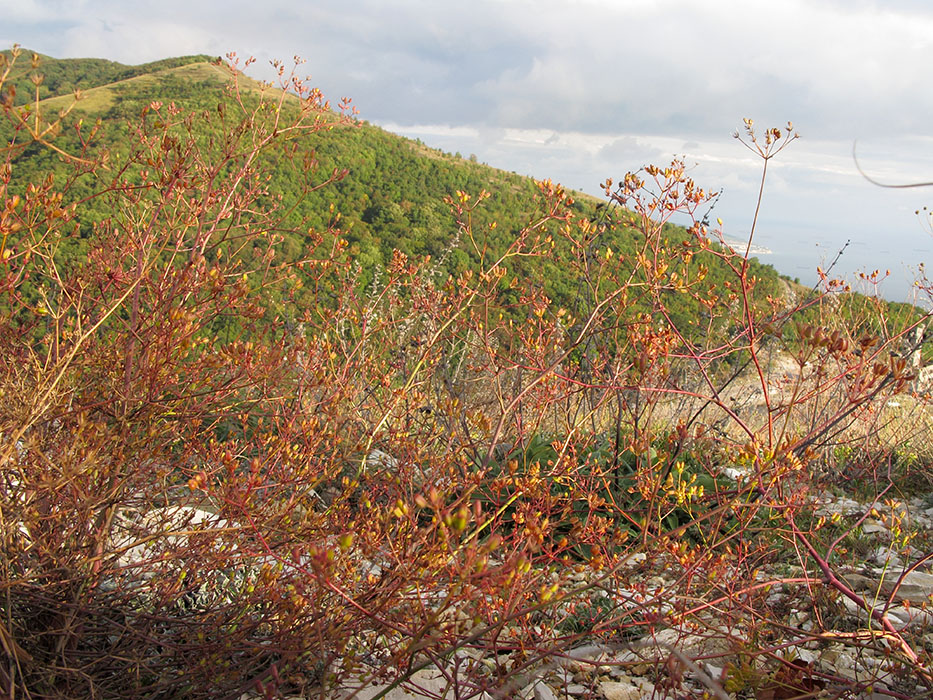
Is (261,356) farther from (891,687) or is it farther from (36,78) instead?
(891,687)

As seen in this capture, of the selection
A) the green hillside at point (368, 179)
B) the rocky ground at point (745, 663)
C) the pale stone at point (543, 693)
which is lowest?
the pale stone at point (543, 693)

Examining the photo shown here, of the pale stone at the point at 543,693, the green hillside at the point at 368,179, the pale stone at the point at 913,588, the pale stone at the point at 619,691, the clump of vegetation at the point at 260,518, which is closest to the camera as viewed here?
the clump of vegetation at the point at 260,518

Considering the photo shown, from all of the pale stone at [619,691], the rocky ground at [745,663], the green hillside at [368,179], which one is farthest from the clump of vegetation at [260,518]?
the green hillside at [368,179]

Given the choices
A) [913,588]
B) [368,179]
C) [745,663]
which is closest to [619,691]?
[745,663]

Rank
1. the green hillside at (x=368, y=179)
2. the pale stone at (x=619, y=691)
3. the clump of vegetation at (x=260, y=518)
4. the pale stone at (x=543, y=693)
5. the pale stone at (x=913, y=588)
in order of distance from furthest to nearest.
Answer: the green hillside at (x=368, y=179) < the pale stone at (x=913, y=588) < the pale stone at (x=619, y=691) < the pale stone at (x=543, y=693) < the clump of vegetation at (x=260, y=518)

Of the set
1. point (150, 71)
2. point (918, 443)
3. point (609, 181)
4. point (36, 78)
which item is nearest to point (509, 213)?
point (918, 443)

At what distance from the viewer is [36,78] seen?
5.74ft

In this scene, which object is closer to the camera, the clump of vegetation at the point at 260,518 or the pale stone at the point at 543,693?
the clump of vegetation at the point at 260,518

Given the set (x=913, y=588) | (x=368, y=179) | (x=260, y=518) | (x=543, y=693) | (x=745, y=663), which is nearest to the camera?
(x=745, y=663)

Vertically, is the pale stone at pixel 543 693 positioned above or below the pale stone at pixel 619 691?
above

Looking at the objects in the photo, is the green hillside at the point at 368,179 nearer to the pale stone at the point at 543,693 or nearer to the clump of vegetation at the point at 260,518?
the clump of vegetation at the point at 260,518

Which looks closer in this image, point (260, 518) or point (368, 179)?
point (260, 518)

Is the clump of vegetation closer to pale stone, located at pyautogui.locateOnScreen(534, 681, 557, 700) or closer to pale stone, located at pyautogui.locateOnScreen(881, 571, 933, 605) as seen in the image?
pale stone, located at pyautogui.locateOnScreen(534, 681, 557, 700)

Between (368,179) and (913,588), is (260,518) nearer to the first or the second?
(913,588)
